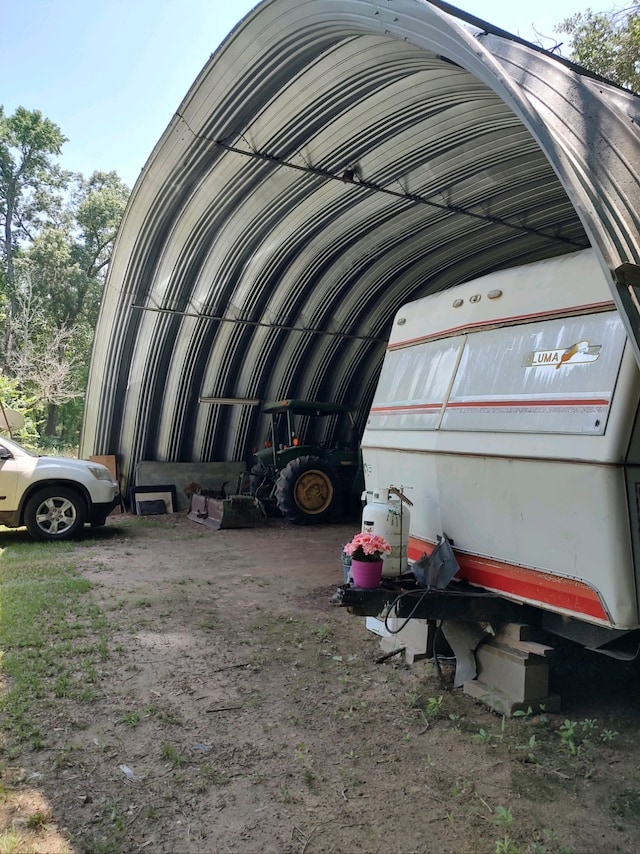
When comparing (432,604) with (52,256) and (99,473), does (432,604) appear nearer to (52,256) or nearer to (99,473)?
(99,473)

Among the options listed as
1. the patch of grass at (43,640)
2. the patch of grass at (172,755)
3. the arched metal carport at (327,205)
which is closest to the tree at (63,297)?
the arched metal carport at (327,205)

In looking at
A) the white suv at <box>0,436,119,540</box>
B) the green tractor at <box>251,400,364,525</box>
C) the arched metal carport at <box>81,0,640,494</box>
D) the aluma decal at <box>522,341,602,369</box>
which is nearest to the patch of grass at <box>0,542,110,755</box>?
the white suv at <box>0,436,119,540</box>

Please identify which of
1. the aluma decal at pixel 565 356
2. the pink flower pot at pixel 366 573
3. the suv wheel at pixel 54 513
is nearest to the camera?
the aluma decal at pixel 565 356

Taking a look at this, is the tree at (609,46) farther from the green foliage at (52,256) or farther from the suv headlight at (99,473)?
the green foliage at (52,256)

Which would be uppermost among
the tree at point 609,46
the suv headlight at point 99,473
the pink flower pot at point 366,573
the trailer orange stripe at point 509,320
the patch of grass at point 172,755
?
the tree at point 609,46

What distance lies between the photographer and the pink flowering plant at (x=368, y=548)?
3861 millimetres

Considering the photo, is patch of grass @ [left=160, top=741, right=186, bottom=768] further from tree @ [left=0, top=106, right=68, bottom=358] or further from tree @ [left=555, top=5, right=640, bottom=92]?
tree @ [left=0, top=106, right=68, bottom=358]

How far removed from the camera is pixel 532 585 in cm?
369

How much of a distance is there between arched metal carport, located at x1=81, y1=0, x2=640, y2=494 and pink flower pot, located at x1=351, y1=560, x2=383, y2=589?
81.3 inches

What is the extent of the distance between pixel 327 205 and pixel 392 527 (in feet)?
21.0

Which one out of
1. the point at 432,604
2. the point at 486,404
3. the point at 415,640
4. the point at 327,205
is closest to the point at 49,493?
the point at 327,205

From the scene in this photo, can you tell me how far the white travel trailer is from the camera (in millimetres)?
3184

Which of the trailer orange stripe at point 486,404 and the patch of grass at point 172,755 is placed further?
the trailer orange stripe at point 486,404

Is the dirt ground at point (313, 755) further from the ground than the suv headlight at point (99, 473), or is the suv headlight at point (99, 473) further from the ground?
the suv headlight at point (99, 473)
